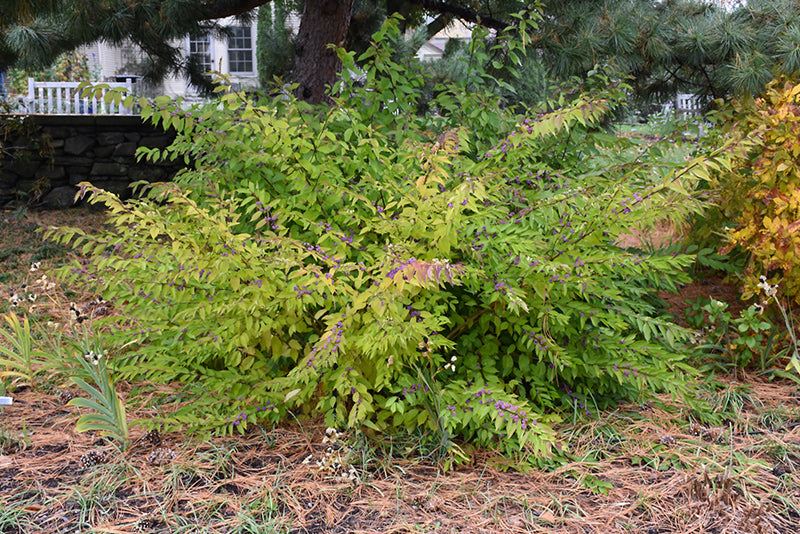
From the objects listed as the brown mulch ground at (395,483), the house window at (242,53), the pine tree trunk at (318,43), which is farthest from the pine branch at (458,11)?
the house window at (242,53)

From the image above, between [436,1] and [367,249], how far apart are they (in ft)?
12.1

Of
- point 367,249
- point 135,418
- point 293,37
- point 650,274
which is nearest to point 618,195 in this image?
point 650,274

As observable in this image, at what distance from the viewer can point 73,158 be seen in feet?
22.9

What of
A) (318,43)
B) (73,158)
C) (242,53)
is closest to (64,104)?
(73,158)

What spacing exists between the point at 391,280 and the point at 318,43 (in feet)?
10.5

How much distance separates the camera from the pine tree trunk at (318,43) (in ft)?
15.0

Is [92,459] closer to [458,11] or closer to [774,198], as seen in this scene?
[774,198]

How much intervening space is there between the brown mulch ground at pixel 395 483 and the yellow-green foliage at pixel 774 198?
68cm

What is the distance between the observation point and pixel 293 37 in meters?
9.55

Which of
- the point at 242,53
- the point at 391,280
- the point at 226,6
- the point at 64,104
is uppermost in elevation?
the point at 242,53

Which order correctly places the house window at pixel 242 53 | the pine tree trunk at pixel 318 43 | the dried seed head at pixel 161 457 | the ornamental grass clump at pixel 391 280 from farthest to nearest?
the house window at pixel 242 53 → the pine tree trunk at pixel 318 43 → the dried seed head at pixel 161 457 → the ornamental grass clump at pixel 391 280

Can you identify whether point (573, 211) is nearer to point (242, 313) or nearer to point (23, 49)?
point (242, 313)

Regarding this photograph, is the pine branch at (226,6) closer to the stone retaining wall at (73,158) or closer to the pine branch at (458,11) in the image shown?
the pine branch at (458,11)

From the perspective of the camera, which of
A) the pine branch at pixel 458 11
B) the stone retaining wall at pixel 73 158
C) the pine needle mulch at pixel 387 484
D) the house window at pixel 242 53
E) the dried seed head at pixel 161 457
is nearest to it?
the pine needle mulch at pixel 387 484
